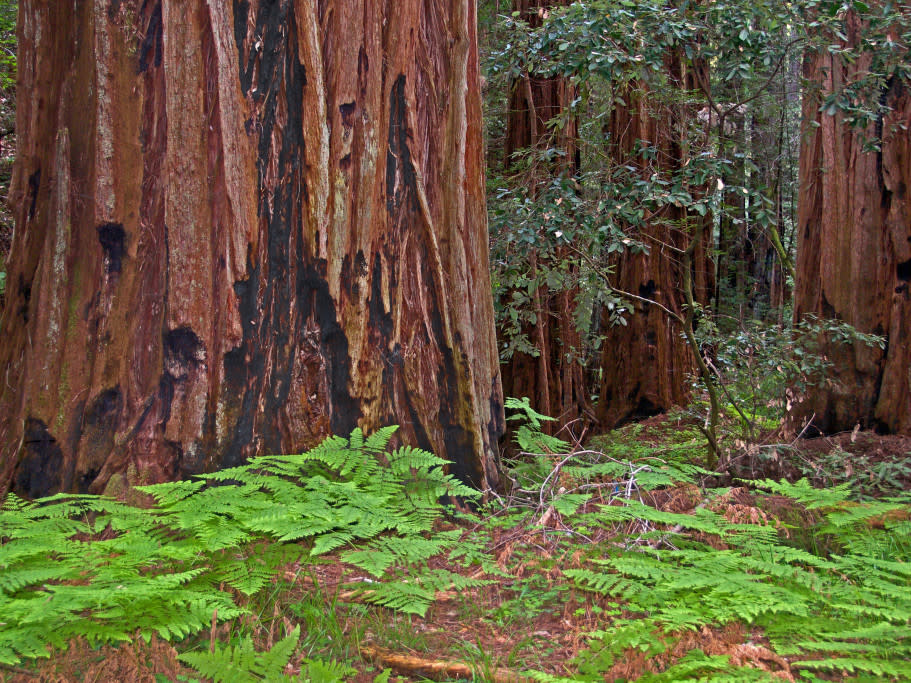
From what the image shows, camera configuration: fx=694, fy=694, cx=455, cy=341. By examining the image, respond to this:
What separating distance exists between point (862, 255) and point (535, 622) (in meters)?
5.20

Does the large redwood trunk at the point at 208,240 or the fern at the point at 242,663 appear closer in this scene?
the fern at the point at 242,663

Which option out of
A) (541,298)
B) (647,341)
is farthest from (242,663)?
(647,341)

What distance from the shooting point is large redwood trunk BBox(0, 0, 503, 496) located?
3.35 meters

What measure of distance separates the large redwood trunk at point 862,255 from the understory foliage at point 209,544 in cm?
430

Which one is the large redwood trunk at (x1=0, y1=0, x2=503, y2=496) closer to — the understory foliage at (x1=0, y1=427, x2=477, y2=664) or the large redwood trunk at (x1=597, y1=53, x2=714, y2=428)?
the understory foliage at (x1=0, y1=427, x2=477, y2=664)

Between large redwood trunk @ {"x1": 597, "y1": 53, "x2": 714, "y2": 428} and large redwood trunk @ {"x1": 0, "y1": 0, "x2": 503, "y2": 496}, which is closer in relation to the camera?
large redwood trunk @ {"x1": 0, "y1": 0, "x2": 503, "y2": 496}

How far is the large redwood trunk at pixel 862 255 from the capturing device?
5.84 m

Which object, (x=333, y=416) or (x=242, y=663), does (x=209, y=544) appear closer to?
(x=242, y=663)

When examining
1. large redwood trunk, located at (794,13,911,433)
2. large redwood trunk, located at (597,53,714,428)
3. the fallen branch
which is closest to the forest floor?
the fallen branch

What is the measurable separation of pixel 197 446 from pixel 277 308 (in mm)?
773

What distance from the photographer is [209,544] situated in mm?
2543

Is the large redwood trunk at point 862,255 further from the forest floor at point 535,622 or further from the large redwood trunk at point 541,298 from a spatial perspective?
the large redwood trunk at point 541,298

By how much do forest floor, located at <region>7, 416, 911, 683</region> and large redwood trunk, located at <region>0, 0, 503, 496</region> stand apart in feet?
2.66

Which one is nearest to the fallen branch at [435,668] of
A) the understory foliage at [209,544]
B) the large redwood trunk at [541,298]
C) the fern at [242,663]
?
the understory foliage at [209,544]
